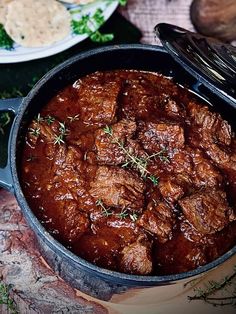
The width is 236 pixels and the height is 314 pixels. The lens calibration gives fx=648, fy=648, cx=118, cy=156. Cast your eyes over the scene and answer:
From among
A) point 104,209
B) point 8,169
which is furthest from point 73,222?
point 8,169

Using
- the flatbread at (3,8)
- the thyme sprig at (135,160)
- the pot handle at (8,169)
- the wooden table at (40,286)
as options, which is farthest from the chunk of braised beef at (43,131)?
the flatbread at (3,8)

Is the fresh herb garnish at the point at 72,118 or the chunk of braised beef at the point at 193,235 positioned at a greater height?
the fresh herb garnish at the point at 72,118

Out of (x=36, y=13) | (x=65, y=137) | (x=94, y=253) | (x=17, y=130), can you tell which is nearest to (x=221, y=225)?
(x=94, y=253)

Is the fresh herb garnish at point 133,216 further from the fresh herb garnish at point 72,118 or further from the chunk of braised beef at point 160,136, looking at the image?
the fresh herb garnish at point 72,118

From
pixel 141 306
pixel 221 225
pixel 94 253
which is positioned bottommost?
pixel 141 306

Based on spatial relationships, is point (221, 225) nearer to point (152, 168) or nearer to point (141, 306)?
point (152, 168)

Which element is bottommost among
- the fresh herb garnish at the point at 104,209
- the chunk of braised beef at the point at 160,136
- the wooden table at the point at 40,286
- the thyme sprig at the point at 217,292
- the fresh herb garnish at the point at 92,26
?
the wooden table at the point at 40,286

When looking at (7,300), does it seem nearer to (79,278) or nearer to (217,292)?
(79,278)

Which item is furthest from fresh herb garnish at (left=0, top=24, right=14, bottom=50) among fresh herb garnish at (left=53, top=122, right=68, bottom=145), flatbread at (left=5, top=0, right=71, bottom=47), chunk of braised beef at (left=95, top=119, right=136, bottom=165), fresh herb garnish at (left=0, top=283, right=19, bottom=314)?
fresh herb garnish at (left=0, top=283, right=19, bottom=314)
